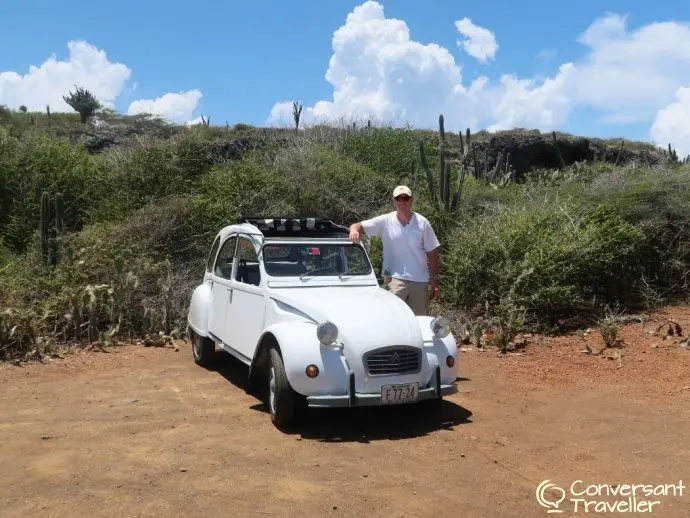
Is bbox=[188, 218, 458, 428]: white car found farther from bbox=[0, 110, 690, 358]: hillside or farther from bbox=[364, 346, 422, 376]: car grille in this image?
bbox=[0, 110, 690, 358]: hillside

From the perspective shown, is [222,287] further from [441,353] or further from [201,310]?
[441,353]

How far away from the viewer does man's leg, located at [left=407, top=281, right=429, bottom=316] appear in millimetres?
6609

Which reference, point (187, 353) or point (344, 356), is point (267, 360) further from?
point (187, 353)

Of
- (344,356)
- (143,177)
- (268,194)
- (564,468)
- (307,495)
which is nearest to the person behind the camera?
(307,495)

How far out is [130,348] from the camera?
890cm

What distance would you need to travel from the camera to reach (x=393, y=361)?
201 inches

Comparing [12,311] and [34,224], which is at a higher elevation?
[34,224]

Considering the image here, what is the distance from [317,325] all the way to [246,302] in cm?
124

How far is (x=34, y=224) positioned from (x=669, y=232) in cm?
1207

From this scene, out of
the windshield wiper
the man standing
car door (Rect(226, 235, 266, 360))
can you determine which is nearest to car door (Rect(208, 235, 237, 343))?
car door (Rect(226, 235, 266, 360))

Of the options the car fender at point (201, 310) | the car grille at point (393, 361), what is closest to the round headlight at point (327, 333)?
the car grille at point (393, 361)

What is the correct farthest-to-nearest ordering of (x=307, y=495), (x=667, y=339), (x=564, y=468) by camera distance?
(x=667, y=339) → (x=564, y=468) → (x=307, y=495)

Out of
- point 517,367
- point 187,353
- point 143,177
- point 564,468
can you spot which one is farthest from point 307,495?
point 143,177

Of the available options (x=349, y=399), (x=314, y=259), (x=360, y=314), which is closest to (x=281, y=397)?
(x=349, y=399)
